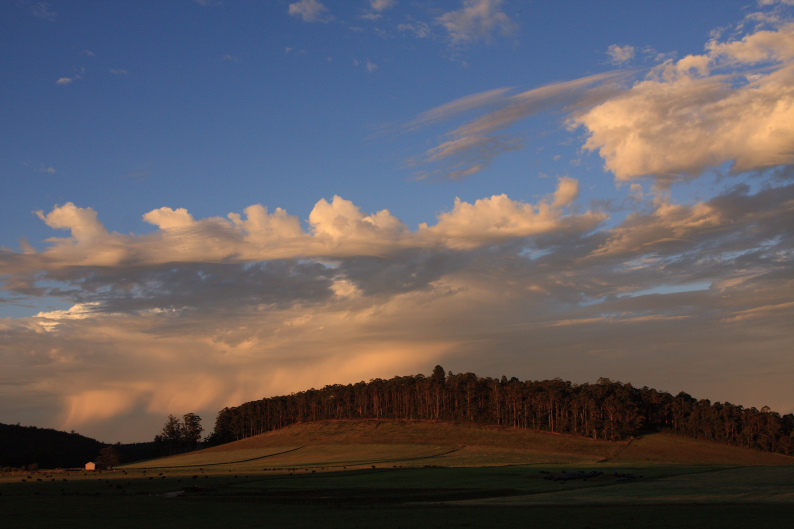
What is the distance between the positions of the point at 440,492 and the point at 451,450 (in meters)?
72.1

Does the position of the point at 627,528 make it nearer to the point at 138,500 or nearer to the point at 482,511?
the point at 482,511

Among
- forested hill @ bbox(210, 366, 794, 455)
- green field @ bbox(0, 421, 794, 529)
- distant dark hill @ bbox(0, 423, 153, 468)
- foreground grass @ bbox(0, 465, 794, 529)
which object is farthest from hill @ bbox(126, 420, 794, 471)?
distant dark hill @ bbox(0, 423, 153, 468)

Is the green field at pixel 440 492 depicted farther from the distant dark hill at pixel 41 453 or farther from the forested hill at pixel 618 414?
the distant dark hill at pixel 41 453

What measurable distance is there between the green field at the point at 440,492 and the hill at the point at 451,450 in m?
0.64

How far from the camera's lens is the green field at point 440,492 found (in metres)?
42.7

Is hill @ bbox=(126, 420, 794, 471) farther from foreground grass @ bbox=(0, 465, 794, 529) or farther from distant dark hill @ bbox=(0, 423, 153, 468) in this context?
distant dark hill @ bbox=(0, 423, 153, 468)

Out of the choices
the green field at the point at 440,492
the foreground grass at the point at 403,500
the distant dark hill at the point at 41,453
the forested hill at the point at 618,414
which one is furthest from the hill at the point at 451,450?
the distant dark hill at the point at 41,453

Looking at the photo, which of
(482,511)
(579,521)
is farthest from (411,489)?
(579,521)

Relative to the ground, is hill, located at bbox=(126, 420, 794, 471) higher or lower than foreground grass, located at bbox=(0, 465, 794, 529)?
lower

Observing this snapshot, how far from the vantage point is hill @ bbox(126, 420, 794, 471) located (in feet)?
385

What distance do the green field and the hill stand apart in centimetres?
64

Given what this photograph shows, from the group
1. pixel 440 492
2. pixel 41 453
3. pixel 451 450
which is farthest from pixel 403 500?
pixel 41 453

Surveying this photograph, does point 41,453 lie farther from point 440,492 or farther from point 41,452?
point 440,492

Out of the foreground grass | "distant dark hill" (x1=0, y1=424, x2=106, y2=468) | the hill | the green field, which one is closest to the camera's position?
the foreground grass
